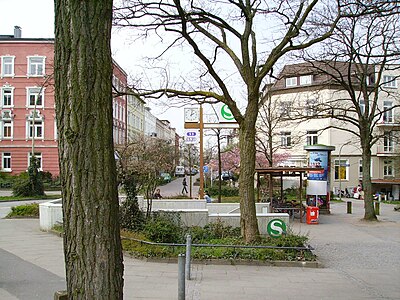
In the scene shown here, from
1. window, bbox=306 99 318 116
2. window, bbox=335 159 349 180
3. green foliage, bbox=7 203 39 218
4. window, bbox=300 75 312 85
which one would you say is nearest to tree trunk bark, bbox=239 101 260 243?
window, bbox=306 99 318 116

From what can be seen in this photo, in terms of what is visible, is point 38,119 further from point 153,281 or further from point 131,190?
point 153,281

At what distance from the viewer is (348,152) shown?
184 feet

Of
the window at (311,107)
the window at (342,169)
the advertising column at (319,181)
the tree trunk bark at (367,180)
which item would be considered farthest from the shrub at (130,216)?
the window at (342,169)

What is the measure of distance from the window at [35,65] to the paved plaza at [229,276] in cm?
4077

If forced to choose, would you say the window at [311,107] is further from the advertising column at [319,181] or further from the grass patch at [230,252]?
the grass patch at [230,252]

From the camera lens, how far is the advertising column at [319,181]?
2592 cm

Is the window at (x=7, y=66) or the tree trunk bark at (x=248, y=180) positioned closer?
the tree trunk bark at (x=248, y=180)

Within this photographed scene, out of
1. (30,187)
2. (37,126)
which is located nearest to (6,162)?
(37,126)

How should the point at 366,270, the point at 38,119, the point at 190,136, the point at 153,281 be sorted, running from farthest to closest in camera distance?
the point at 38,119, the point at 190,136, the point at 366,270, the point at 153,281

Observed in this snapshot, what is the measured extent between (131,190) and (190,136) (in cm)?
784

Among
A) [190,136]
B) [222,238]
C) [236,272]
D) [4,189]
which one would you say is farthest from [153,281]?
[4,189]

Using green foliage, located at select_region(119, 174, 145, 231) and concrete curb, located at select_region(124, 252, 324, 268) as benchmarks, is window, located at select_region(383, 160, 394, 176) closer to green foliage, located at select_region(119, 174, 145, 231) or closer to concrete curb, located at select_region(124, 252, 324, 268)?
green foliage, located at select_region(119, 174, 145, 231)

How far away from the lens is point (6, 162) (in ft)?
172

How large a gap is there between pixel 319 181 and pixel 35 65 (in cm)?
3809
